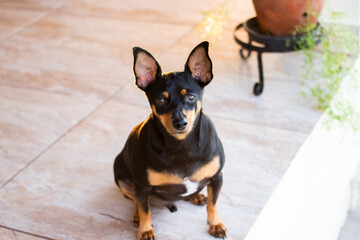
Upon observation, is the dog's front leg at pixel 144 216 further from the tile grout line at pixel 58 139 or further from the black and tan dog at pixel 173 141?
the tile grout line at pixel 58 139

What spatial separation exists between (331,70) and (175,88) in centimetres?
159

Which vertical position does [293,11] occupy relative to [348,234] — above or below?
above

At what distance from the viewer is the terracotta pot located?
2963 mm

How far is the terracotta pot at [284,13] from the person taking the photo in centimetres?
296

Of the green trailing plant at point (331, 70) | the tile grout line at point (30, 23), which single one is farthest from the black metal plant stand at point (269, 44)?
the tile grout line at point (30, 23)

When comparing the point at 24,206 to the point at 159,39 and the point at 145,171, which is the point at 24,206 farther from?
the point at 159,39

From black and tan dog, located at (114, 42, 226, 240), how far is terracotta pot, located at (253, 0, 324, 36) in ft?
4.64

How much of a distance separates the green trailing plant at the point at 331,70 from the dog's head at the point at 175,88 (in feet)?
4.48

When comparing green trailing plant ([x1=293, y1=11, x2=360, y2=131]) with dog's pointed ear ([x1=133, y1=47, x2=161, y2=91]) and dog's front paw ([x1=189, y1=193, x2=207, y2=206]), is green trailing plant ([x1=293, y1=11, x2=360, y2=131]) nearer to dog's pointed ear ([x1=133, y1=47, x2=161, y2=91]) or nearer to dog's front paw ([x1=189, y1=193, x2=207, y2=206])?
dog's front paw ([x1=189, y1=193, x2=207, y2=206])

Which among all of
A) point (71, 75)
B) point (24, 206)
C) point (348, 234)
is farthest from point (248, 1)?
point (24, 206)

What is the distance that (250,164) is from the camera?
251cm

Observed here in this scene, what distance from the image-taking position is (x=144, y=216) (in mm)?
1965

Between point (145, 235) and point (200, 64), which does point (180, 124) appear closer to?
point (200, 64)

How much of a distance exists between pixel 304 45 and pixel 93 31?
6.18ft
